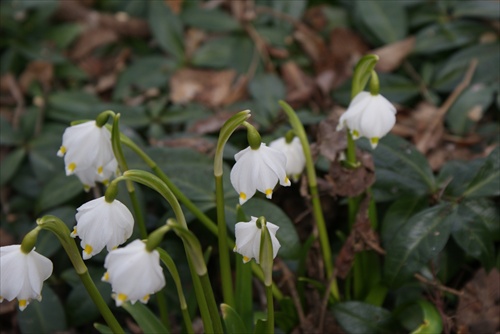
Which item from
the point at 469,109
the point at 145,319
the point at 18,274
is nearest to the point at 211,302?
the point at 145,319

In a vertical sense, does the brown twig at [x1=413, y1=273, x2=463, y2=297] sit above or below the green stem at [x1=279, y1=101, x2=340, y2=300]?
below

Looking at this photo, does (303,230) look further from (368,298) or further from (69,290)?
(69,290)

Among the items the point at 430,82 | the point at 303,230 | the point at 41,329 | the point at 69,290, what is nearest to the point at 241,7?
the point at 430,82

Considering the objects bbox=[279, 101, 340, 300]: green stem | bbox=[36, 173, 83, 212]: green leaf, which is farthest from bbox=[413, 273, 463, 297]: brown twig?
bbox=[36, 173, 83, 212]: green leaf

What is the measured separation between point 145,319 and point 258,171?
458 millimetres

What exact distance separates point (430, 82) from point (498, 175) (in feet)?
2.35

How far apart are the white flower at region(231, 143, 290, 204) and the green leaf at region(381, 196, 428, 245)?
55cm

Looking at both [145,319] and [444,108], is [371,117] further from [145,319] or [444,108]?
[444,108]

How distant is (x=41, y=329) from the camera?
1.71 meters

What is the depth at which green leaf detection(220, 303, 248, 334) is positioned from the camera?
4.52 ft

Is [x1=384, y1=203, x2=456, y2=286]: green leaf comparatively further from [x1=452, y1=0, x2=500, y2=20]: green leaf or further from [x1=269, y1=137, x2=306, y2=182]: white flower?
[x1=452, y1=0, x2=500, y2=20]: green leaf

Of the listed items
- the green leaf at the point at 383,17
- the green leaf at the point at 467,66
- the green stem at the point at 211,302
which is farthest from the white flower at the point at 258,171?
the green leaf at the point at 383,17

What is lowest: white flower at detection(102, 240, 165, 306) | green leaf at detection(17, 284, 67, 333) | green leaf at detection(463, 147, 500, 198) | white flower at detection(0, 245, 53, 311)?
green leaf at detection(17, 284, 67, 333)

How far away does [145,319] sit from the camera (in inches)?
57.0
